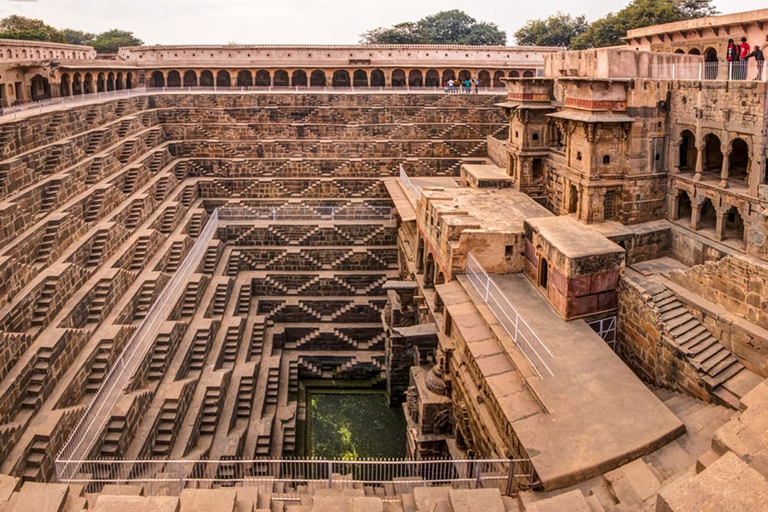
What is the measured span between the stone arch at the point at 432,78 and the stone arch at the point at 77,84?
17356mm

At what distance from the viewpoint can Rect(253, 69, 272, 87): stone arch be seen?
3525 cm

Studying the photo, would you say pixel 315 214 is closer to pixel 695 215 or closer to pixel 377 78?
pixel 695 215

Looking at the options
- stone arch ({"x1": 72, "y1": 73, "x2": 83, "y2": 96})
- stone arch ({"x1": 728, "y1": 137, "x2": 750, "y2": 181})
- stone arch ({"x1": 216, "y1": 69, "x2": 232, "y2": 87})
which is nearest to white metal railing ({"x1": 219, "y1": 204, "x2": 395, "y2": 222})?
stone arch ({"x1": 728, "y1": 137, "x2": 750, "y2": 181})

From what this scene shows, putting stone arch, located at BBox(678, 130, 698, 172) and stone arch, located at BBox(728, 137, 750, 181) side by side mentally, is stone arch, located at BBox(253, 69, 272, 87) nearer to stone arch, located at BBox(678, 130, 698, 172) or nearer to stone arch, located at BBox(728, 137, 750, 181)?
stone arch, located at BBox(678, 130, 698, 172)

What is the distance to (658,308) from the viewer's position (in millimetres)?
11797

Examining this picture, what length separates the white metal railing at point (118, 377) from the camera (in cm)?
1093

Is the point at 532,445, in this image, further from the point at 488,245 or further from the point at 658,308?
the point at 488,245

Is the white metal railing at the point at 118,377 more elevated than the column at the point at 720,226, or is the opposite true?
the column at the point at 720,226

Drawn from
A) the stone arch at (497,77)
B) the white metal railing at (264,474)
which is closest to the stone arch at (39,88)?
the stone arch at (497,77)

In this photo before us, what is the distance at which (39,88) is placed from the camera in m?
29.2

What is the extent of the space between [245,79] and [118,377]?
2616 centimetres

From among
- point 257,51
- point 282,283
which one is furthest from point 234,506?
point 257,51

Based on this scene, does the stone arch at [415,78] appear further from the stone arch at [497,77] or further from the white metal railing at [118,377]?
the white metal railing at [118,377]

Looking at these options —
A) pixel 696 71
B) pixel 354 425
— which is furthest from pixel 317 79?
pixel 354 425
